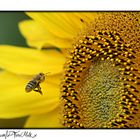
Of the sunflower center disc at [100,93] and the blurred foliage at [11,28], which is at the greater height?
the blurred foliage at [11,28]

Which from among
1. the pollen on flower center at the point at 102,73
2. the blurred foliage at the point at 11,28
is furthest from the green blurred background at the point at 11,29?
the pollen on flower center at the point at 102,73

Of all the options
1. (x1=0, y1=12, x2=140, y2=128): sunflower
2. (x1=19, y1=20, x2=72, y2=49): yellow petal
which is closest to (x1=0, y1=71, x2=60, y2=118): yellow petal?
(x1=0, y1=12, x2=140, y2=128): sunflower

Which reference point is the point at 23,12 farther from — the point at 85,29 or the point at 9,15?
the point at 85,29

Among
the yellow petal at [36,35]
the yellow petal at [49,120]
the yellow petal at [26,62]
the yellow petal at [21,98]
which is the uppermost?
the yellow petal at [36,35]

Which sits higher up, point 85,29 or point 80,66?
point 85,29

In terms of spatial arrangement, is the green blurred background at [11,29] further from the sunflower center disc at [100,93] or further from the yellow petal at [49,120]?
the sunflower center disc at [100,93]

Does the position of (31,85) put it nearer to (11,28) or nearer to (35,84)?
(35,84)
